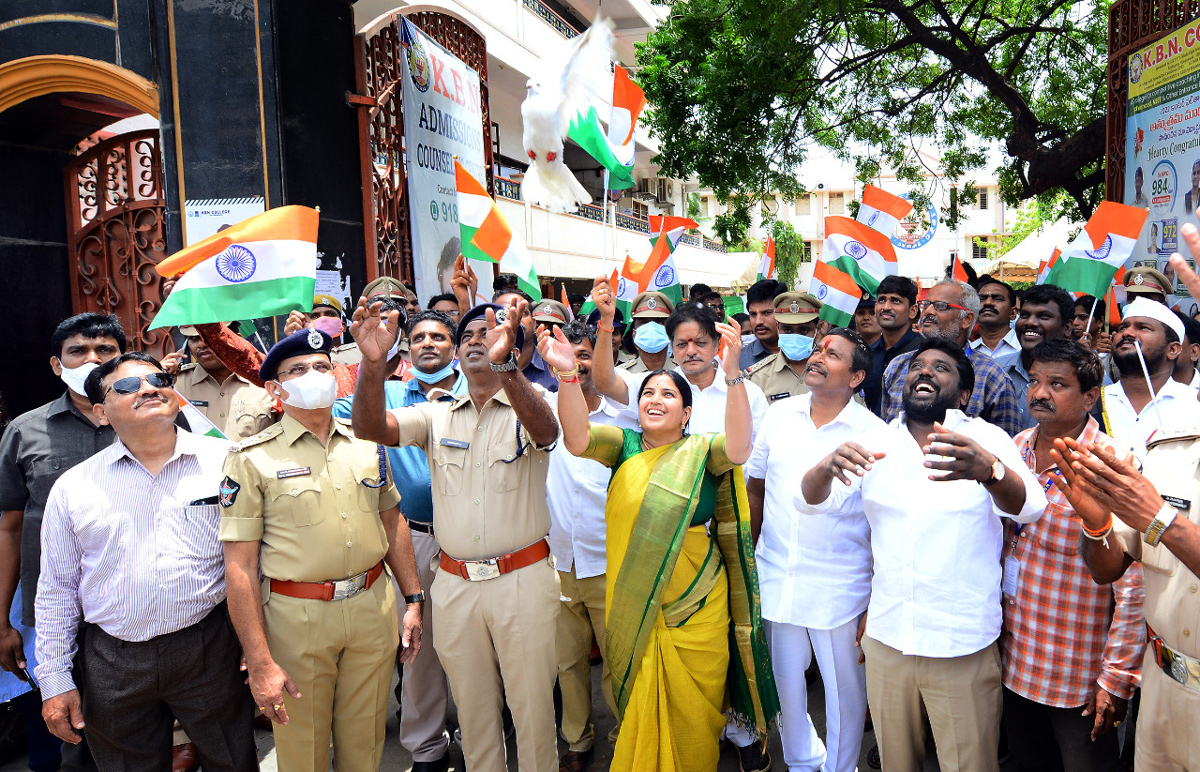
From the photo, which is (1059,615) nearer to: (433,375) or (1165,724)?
(1165,724)

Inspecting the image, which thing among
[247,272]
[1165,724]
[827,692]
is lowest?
[827,692]

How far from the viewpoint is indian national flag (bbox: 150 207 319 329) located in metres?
3.57

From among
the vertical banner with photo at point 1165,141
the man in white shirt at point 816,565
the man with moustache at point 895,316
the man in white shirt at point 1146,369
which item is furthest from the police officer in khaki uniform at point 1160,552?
the vertical banner with photo at point 1165,141

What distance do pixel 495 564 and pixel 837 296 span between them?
306cm

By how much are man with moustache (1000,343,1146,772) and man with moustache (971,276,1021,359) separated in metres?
2.64

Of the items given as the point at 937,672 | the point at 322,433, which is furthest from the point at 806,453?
the point at 322,433

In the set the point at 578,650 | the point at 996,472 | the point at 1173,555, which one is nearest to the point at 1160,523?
the point at 1173,555

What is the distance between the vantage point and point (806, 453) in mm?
3461

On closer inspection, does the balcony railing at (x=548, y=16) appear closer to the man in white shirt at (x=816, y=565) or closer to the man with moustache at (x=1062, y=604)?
the man in white shirt at (x=816, y=565)

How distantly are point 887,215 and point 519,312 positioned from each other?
13.7ft

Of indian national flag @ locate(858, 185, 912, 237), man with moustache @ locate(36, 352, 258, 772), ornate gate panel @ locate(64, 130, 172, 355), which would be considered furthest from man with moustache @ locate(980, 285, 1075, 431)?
ornate gate panel @ locate(64, 130, 172, 355)

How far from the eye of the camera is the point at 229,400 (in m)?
4.58

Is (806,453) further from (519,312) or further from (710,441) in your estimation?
(519,312)

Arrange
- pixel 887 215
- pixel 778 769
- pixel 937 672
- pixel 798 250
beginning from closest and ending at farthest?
pixel 937 672 < pixel 778 769 < pixel 887 215 < pixel 798 250
